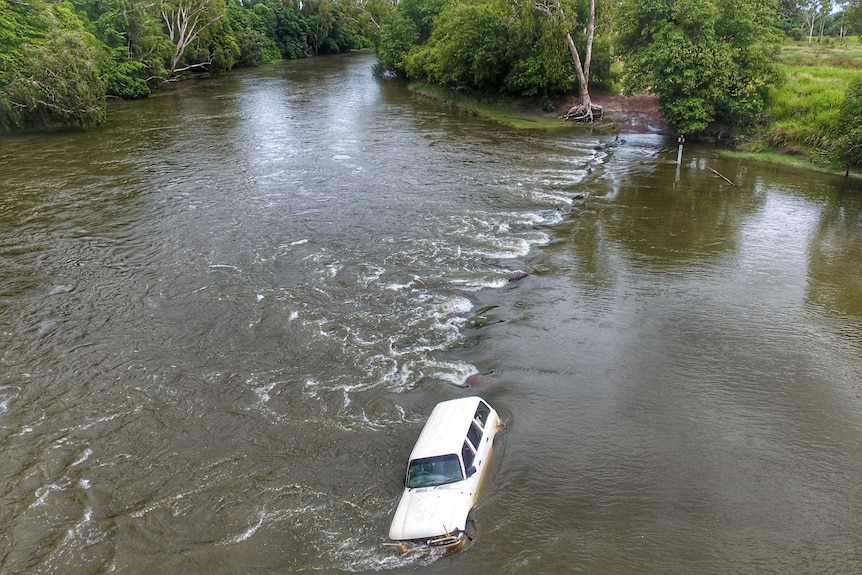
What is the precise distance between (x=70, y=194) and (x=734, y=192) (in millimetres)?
33577

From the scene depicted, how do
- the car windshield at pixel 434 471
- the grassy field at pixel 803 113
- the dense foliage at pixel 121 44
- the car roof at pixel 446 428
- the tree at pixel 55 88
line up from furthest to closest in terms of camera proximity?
1. the dense foliage at pixel 121 44
2. the tree at pixel 55 88
3. the grassy field at pixel 803 113
4. the car roof at pixel 446 428
5. the car windshield at pixel 434 471

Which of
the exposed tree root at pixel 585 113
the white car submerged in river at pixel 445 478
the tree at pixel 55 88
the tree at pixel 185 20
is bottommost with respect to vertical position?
the white car submerged in river at pixel 445 478

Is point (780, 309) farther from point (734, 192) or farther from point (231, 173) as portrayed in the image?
point (231, 173)

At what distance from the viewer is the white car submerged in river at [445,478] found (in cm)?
1081

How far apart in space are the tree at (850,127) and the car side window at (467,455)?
2835cm

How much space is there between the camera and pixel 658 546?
10953 mm

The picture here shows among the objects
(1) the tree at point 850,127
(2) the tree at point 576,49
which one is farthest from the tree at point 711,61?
(2) the tree at point 576,49

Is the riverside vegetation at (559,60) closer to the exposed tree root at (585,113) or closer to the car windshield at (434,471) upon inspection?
the exposed tree root at (585,113)

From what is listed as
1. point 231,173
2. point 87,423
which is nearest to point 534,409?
point 87,423

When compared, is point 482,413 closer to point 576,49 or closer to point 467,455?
point 467,455

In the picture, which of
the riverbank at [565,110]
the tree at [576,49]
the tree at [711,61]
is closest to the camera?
the tree at [711,61]

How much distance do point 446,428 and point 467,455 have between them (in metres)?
0.81

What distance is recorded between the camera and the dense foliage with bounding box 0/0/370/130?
135ft

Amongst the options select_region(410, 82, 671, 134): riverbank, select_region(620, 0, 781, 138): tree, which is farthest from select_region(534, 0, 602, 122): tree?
select_region(620, 0, 781, 138): tree
